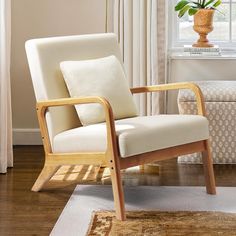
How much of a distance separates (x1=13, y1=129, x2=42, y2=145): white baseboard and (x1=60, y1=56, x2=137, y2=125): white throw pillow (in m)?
1.49

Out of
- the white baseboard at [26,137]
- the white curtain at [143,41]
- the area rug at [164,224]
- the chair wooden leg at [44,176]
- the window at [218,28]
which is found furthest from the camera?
the window at [218,28]

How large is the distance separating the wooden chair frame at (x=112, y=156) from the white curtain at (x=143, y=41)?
103cm

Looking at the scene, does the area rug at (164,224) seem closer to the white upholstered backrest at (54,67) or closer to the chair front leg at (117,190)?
the chair front leg at (117,190)

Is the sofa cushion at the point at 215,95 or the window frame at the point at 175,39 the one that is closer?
the sofa cushion at the point at 215,95

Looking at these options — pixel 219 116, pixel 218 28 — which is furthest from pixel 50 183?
pixel 218 28

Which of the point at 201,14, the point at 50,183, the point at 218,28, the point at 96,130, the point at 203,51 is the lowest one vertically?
the point at 50,183

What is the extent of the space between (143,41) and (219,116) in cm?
96

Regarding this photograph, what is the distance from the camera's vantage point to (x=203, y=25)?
5.13m

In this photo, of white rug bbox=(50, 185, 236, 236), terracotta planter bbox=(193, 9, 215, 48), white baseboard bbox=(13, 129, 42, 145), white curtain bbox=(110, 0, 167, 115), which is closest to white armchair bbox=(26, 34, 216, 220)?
white rug bbox=(50, 185, 236, 236)

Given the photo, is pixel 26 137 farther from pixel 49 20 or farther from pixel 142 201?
pixel 142 201

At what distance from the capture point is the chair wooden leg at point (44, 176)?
12.2 ft

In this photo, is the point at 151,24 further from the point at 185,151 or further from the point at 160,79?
the point at 185,151

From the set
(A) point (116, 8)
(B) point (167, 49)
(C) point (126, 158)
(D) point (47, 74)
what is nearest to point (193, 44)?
(B) point (167, 49)

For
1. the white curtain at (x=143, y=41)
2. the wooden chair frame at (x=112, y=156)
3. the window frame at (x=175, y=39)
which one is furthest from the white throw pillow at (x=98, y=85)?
the window frame at (x=175, y=39)
